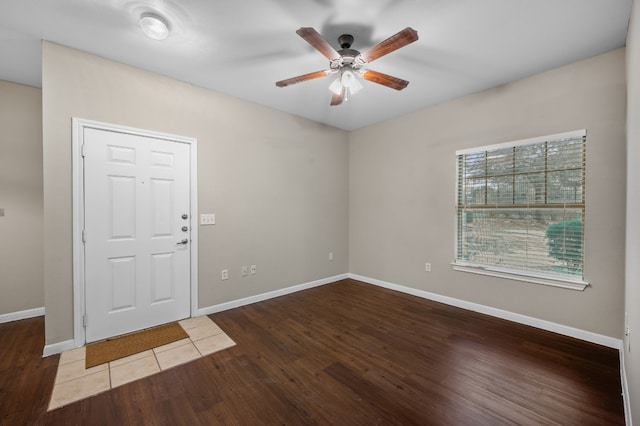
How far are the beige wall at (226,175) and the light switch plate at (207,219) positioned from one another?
0.08m

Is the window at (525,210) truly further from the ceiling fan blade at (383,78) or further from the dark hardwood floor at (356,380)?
the ceiling fan blade at (383,78)

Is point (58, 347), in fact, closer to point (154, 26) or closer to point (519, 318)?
point (154, 26)

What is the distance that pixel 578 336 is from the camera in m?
2.60

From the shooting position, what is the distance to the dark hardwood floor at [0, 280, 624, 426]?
1669 mm

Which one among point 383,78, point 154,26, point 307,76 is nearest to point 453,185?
point 383,78

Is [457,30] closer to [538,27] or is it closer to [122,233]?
[538,27]

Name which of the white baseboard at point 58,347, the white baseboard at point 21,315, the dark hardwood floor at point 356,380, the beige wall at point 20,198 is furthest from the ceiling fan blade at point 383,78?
the white baseboard at point 21,315

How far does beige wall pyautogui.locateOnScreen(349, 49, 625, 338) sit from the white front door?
284cm

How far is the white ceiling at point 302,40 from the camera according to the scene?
192 centimetres

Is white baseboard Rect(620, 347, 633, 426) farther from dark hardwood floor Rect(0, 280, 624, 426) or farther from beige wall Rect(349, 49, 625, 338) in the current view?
beige wall Rect(349, 49, 625, 338)

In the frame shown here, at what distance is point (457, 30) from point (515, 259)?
2.47m

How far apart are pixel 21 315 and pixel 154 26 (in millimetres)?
3521

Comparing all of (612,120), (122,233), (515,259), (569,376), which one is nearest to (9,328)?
(122,233)

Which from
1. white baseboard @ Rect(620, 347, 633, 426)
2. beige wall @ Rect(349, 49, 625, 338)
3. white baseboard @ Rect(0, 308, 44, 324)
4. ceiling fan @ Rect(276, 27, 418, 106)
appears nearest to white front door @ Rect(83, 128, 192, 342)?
white baseboard @ Rect(0, 308, 44, 324)
